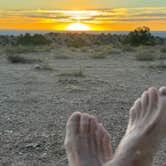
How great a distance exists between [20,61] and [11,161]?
448 inches

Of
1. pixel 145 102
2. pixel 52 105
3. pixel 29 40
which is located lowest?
pixel 52 105

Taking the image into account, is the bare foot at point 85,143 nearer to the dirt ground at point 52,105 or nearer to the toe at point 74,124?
the toe at point 74,124

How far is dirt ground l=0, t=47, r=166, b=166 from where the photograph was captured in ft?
14.8

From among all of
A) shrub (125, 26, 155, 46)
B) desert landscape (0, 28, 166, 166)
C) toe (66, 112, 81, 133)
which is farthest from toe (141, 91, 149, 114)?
shrub (125, 26, 155, 46)

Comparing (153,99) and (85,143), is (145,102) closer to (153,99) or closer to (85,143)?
(153,99)

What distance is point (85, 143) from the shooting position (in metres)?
2.77

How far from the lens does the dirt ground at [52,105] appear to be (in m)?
4.52

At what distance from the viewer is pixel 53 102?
7.32 m

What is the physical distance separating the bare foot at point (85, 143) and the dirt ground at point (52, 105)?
1458mm

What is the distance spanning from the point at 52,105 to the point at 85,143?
4.29 metres

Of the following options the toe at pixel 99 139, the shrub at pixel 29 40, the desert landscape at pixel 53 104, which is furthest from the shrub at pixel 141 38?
the toe at pixel 99 139

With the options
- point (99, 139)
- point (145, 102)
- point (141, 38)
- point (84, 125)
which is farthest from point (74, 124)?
point (141, 38)

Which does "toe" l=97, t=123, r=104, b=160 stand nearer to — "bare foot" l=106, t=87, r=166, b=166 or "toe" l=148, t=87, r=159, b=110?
"bare foot" l=106, t=87, r=166, b=166

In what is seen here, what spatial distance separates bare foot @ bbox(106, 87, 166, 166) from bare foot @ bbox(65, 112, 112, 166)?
0.54ft
